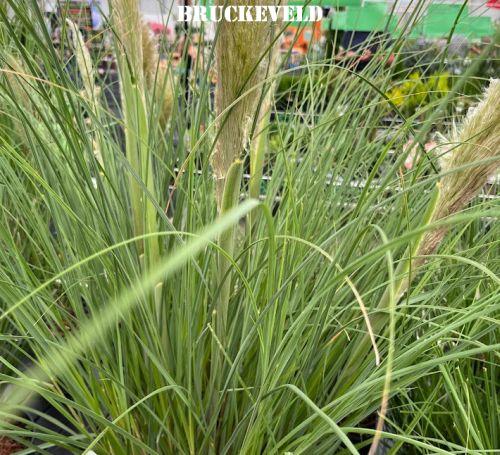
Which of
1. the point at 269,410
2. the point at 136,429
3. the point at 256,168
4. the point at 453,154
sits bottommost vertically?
the point at 136,429

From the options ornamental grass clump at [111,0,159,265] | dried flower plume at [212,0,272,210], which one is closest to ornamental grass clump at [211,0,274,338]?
dried flower plume at [212,0,272,210]

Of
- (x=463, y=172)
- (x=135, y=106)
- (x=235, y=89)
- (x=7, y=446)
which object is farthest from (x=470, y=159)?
(x=7, y=446)

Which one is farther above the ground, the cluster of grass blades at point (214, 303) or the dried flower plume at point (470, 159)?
the dried flower plume at point (470, 159)

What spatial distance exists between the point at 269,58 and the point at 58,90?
0.23m

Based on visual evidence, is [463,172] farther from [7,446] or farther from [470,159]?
[7,446]

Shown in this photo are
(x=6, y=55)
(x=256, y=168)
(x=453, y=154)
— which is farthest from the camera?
(x=256, y=168)

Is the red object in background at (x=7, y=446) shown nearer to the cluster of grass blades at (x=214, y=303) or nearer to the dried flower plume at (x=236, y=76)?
the cluster of grass blades at (x=214, y=303)

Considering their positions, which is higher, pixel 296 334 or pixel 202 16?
pixel 202 16

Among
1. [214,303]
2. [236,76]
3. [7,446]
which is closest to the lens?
[236,76]

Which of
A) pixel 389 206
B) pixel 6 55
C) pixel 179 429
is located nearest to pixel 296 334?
pixel 179 429

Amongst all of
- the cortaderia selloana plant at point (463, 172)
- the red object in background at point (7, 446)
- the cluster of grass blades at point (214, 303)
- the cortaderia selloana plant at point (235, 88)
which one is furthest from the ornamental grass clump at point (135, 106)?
the red object in background at point (7, 446)

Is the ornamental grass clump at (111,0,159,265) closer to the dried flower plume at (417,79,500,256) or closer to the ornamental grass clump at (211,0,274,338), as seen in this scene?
the ornamental grass clump at (211,0,274,338)

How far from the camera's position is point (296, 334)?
1.80 feet

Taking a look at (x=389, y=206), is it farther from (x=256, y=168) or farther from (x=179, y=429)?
(x=179, y=429)
